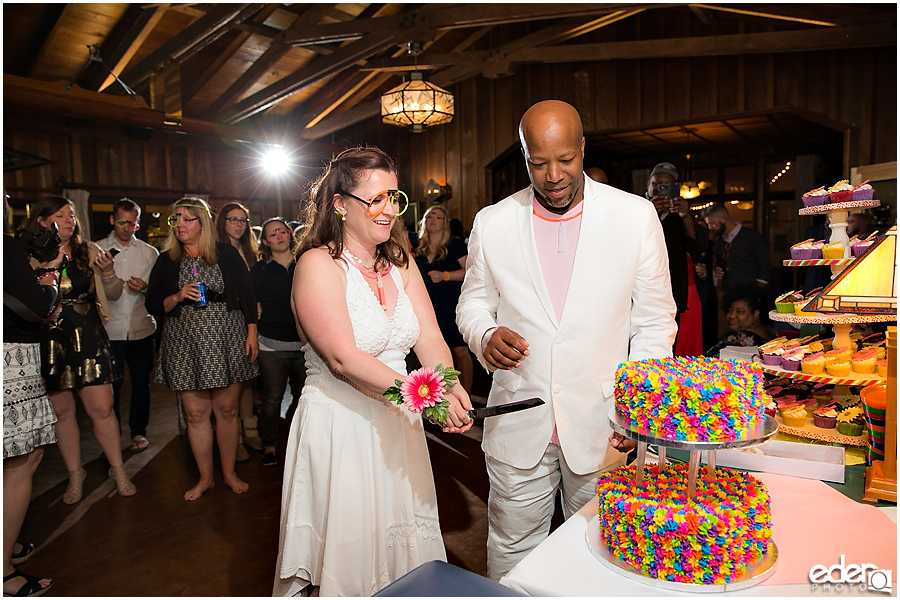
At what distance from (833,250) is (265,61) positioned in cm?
736

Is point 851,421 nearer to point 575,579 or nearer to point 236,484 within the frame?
point 575,579

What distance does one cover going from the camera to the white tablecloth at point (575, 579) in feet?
3.23

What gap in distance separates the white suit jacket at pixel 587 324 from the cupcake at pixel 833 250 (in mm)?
755

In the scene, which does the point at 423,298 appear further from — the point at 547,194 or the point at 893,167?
the point at 893,167

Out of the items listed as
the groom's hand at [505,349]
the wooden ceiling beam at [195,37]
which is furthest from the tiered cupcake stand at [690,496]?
the wooden ceiling beam at [195,37]

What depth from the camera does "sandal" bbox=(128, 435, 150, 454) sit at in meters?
4.08

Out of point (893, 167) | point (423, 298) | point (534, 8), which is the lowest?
point (423, 298)

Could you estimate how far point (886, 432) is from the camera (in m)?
1.34

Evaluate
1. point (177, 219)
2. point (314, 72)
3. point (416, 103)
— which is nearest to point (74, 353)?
point (177, 219)

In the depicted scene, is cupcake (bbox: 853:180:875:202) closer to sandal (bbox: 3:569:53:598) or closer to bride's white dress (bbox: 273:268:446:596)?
bride's white dress (bbox: 273:268:446:596)

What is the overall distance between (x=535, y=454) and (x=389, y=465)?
0.44 meters

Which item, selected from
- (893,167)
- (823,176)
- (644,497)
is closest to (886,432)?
(644,497)

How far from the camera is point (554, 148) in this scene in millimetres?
1561

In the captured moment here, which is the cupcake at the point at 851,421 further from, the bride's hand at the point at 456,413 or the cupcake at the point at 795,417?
the bride's hand at the point at 456,413
